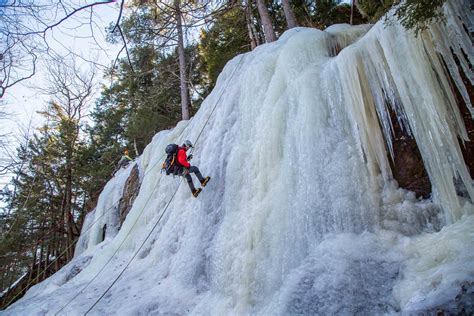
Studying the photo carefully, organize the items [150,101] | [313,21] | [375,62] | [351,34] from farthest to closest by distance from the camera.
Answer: [150,101], [313,21], [351,34], [375,62]

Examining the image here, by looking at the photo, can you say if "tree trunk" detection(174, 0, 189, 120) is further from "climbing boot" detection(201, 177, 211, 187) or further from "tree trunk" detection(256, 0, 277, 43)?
"climbing boot" detection(201, 177, 211, 187)

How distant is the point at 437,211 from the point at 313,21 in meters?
10.1

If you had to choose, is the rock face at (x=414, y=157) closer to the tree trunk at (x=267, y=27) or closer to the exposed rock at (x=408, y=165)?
the exposed rock at (x=408, y=165)

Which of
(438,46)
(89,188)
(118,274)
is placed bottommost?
(118,274)

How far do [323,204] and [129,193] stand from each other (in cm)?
852

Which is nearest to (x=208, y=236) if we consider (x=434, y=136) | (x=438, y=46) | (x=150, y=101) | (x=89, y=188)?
(x=434, y=136)

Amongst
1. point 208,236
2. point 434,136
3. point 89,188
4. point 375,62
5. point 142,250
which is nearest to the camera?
point 434,136

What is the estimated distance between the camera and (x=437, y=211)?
3207 millimetres

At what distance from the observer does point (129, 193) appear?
10727mm

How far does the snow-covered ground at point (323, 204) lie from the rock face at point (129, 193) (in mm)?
4270

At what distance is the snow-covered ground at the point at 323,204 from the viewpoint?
2941mm

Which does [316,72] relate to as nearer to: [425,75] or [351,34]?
[425,75]

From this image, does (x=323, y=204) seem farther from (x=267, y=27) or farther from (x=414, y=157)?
(x=267, y=27)

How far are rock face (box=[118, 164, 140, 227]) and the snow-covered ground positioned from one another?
4270mm
